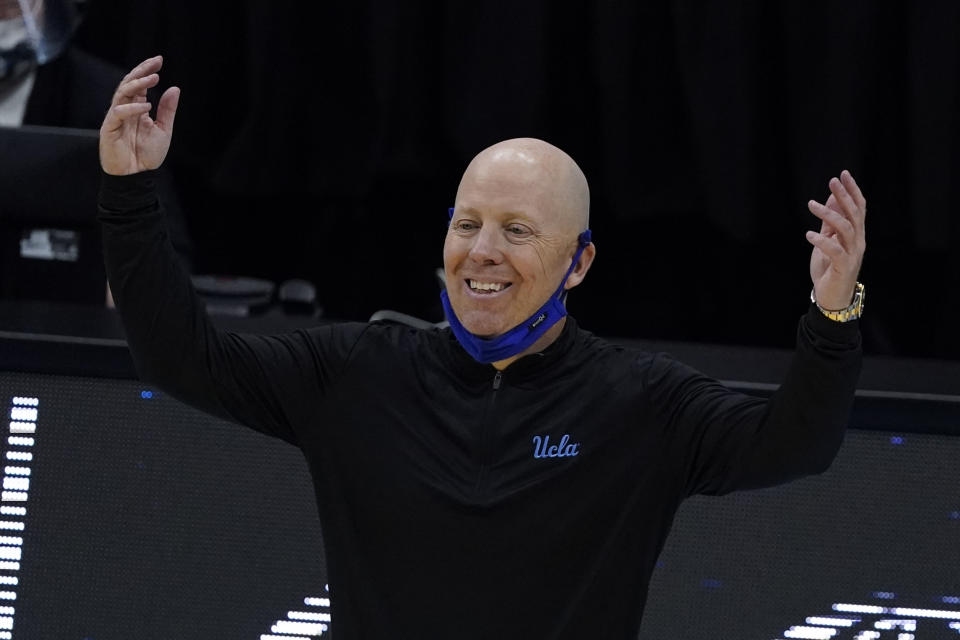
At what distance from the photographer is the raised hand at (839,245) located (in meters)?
1.44

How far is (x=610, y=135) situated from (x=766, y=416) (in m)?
1.99

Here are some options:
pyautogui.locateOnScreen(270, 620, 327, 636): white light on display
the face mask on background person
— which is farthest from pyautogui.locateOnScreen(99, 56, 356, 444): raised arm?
the face mask on background person

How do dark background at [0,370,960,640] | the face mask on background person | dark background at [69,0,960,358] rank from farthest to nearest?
1. dark background at [69,0,960,358]
2. the face mask on background person
3. dark background at [0,370,960,640]

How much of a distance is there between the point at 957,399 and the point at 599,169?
185 cm

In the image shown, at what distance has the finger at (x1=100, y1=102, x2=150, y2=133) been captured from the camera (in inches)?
59.2

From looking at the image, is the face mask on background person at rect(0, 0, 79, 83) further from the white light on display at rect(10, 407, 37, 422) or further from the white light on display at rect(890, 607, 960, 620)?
the white light on display at rect(890, 607, 960, 620)

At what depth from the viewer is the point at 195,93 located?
3.66m

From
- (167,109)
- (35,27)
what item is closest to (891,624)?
(167,109)

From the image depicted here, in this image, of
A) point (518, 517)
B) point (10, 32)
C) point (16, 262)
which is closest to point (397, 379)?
point (518, 517)

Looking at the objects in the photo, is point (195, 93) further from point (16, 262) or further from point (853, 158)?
point (853, 158)

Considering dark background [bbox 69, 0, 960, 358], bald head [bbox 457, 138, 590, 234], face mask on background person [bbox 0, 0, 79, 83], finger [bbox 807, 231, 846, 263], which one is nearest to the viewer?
finger [bbox 807, 231, 846, 263]

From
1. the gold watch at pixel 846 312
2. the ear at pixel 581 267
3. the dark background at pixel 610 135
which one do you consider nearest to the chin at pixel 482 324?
the ear at pixel 581 267

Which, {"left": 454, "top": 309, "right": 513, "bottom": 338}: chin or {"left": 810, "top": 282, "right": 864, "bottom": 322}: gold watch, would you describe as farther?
{"left": 454, "top": 309, "right": 513, "bottom": 338}: chin

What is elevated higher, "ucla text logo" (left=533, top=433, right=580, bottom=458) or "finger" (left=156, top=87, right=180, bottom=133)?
"finger" (left=156, top=87, right=180, bottom=133)
